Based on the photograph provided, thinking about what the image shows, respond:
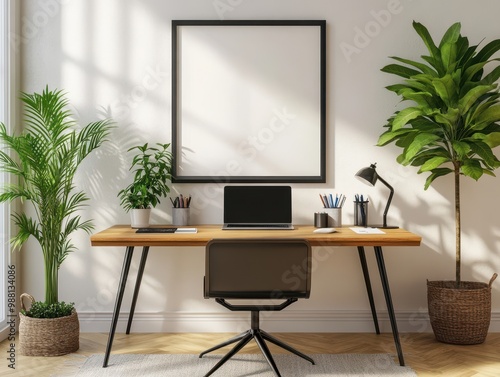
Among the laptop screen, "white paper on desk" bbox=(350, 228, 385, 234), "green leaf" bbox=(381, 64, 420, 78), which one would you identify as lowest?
"white paper on desk" bbox=(350, 228, 385, 234)

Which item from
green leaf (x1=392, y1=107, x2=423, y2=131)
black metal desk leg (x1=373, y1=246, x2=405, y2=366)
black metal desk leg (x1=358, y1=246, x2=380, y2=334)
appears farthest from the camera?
black metal desk leg (x1=358, y1=246, x2=380, y2=334)

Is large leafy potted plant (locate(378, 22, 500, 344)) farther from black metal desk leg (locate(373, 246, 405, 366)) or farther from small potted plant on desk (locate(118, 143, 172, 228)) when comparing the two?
small potted plant on desk (locate(118, 143, 172, 228))

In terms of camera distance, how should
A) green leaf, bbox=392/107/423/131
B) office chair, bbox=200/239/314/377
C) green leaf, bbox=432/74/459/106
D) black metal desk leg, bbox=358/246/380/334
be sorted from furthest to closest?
black metal desk leg, bbox=358/246/380/334 < green leaf, bbox=392/107/423/131 < green leaf, bbox=432/74/459/106 < office chair, bbox=200/239/314/377

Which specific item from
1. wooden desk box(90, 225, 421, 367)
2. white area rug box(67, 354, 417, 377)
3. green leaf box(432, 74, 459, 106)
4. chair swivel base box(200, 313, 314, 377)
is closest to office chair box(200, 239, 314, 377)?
wooden desk box(90, 225, 421, 367)

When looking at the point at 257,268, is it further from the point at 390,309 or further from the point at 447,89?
the point at 447,89

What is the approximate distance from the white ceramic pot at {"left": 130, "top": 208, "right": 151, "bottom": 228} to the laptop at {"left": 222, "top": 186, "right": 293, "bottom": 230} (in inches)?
19.4

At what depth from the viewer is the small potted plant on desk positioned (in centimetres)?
374

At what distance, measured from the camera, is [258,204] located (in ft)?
12.3

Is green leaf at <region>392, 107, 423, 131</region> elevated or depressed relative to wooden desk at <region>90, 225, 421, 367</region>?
elevated

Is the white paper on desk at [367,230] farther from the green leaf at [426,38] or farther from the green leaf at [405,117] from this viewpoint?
the green leaf at [426,38]

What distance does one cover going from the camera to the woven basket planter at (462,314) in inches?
146

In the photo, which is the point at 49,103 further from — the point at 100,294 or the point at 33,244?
the point at 100,294

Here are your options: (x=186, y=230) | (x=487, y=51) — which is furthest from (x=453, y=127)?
(x=186, y=230)

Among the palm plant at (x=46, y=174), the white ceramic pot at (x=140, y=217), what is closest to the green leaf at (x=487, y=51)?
the white ceramic pot at (x=140, y=217)
